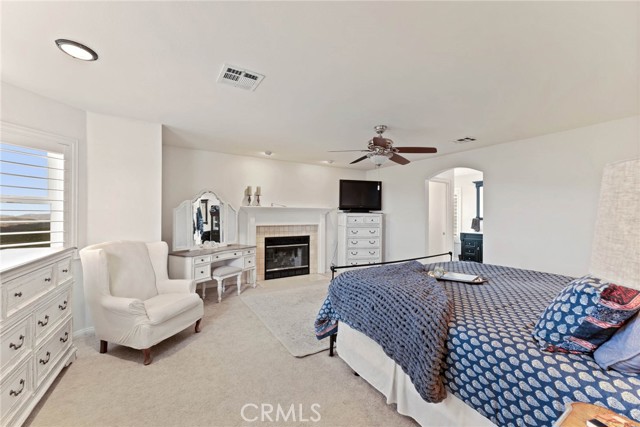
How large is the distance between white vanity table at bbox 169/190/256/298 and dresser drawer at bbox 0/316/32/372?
193cm

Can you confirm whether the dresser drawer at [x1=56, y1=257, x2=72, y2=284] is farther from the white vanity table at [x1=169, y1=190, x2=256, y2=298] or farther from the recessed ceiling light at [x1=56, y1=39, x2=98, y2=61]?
the recessed ceiling light at [x1=56, y1=39, x2=98, y2=61]

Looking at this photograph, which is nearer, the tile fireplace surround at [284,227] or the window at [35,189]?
the window at [35,189]

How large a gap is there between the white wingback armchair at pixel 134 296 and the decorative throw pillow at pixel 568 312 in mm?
2760

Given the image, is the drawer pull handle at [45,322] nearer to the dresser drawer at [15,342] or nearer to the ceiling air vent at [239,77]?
the dresser drawer at [15,342]

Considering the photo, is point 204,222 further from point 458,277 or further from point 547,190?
point 547,190

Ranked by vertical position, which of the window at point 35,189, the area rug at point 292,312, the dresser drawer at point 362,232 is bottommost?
the area rug at point 292,312

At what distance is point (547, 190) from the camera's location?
3.48 metres

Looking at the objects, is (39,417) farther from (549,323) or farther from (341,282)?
(549,323)

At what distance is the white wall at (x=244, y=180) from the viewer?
13.8 feet

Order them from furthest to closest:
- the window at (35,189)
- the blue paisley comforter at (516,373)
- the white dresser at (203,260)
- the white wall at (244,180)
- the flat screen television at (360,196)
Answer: the flat screen television at (360,196) < the white wall at (244,180) < the white dresser at (203,260) < the window at (35,189) < the blue paisley comforter at (516,373)

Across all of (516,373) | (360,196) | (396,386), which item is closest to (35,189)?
(396,386)

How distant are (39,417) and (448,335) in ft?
8.59

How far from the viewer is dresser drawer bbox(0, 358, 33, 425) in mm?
1446

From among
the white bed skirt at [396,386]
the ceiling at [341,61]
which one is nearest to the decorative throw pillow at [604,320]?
the white bed skirt at [396,386]
